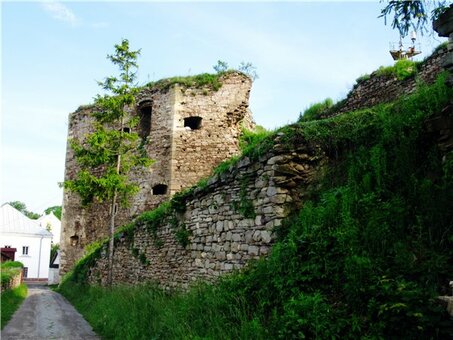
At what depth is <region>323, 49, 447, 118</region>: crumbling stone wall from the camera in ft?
33.9

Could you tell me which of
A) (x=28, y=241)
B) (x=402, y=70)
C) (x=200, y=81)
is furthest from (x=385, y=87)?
(x=28, y=241)

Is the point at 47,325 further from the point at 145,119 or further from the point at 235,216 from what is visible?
the point at 145,119

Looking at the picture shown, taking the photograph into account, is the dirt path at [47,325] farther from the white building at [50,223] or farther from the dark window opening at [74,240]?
the white building at [50,223]

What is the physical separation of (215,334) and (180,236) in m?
4.35

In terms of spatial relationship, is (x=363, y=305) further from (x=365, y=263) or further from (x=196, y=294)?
(x=196, y=294)

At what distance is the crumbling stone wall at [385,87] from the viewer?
10.3 metres

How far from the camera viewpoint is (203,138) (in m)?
19.5

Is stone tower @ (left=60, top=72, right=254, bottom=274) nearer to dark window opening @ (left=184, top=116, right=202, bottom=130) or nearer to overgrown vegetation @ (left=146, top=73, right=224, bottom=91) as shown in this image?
dark window opening @ (left=184, top=116, right=202, bottom=130)

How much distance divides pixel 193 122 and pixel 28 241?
128ft

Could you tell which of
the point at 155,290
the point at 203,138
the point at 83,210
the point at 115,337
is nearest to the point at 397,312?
the point at 115,337

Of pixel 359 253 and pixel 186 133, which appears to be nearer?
pixel 359 253

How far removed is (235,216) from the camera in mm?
7582

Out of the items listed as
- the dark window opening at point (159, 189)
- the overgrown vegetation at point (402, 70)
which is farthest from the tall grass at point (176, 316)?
the dark window opening at point (159, 189)

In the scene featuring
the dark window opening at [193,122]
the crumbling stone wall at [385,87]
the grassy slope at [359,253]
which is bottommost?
the grassy slope at [359,253]
